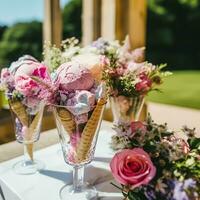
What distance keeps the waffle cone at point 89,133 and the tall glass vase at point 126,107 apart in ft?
1.36

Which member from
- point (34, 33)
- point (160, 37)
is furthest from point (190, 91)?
point (34, 33)

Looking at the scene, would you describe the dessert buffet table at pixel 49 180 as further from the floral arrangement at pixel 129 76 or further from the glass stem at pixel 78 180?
the floral arrangement at pixel 129 76

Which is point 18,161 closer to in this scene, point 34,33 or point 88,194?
point 88,194

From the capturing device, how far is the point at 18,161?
137 centimetres

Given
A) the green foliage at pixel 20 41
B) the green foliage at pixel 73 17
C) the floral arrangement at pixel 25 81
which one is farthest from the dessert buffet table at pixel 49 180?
the green foliage at pixel 73 17

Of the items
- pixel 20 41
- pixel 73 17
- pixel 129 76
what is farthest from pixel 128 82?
pixel 73 17

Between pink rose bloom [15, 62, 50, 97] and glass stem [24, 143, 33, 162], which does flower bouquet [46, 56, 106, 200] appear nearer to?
pink rose bloom [15, 62, 50, 97]

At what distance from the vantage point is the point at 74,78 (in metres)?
1.05

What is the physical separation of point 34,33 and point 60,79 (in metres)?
4.47

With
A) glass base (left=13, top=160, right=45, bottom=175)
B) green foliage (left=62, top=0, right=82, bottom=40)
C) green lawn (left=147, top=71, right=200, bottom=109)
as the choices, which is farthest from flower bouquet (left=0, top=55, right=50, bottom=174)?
green foliage (left=62, top=0, right=82, bottom=40)

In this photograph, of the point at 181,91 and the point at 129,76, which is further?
the point at 181,91

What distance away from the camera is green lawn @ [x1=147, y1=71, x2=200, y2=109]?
5.65 m

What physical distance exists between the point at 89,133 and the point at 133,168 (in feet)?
0.67

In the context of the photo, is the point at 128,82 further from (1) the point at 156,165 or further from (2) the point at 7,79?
(1) the point at 156,165
